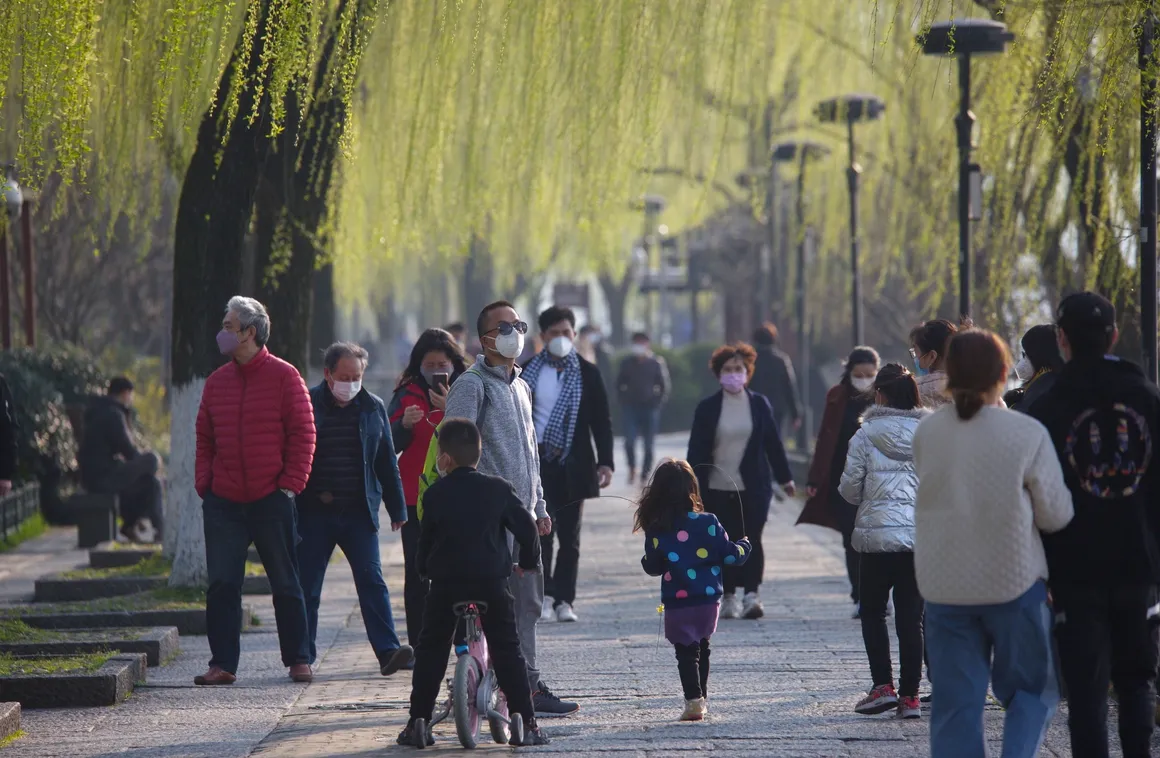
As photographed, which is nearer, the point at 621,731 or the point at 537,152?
the point at 621,731

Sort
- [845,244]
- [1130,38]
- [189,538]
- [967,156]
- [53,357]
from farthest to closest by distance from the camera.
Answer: [845,244], [53,357], [967,156], [189,538], [1130,38]

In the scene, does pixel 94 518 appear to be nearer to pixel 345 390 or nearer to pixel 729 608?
pixel 729 608

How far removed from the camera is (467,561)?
7.11 metres

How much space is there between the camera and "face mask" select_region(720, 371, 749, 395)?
39.1ft

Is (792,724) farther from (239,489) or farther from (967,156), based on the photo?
(967,156)

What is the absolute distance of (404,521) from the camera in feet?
31.8

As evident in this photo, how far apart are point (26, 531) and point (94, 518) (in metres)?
1.80

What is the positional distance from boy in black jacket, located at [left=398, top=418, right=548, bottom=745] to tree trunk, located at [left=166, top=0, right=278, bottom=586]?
4.85 metres

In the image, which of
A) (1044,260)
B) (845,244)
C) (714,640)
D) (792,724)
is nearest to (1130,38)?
(792,724)

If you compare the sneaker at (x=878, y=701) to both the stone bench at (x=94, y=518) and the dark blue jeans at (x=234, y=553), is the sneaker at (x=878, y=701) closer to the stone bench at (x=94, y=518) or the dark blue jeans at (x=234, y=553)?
the dark blue jeans at (x=234, y=553)

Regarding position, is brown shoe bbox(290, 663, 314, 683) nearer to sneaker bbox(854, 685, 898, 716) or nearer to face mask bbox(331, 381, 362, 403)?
face mask bbox(331, 381, 362, 403)

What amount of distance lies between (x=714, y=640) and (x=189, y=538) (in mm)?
3647

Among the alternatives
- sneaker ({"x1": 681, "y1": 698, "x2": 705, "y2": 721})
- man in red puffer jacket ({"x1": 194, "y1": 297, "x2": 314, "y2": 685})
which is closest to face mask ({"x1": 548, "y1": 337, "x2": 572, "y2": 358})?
man in red puffer jacket ({"x1": 194, "y1": 297, "x2": 314, "y2": 685})

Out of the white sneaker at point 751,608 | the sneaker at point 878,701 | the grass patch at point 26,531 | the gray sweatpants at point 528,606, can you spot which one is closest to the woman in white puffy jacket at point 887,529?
the sneaker at point 878,701
